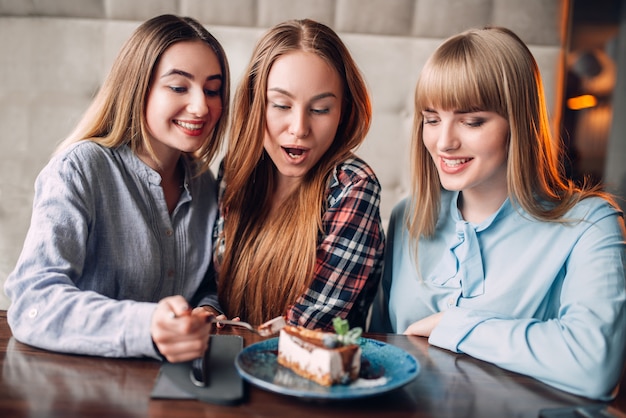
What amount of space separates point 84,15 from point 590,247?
2.02 meters

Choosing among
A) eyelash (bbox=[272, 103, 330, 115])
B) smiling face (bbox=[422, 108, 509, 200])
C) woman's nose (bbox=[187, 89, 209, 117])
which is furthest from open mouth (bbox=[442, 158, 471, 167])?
woman's nose (bbox=[187, 89, 209, 117])

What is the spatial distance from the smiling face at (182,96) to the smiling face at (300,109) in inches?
6.7

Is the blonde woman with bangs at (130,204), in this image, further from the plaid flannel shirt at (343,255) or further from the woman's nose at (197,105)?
the plaid flannel shirt at (343,255)

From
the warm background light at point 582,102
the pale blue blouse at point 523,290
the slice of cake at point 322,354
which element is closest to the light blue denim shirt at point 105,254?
the slice of cake at point 322,354

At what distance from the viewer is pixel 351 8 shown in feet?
7.64

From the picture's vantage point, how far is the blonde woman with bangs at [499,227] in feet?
3.83

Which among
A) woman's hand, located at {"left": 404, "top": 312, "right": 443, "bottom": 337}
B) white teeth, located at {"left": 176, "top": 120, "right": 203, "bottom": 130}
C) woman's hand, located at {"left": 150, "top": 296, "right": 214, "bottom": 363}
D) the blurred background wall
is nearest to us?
woman's hand, located at {"left": 150, "top": 296, "right": 214, "bottom": 363}

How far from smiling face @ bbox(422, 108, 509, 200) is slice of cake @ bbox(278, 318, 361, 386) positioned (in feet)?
1.77

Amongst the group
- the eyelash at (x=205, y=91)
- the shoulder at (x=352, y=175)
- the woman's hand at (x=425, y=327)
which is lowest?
the woman's hand at (x=425, y=327)

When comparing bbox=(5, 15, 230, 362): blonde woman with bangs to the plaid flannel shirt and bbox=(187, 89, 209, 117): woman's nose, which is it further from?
the plaid flannel shirt

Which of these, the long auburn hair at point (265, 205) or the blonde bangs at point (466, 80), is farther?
the long auburn hair at point (265, 205)

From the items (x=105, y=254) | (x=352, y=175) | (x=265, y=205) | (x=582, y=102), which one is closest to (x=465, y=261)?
(x=352, y=175)

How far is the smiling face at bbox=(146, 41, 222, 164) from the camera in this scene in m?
1.49

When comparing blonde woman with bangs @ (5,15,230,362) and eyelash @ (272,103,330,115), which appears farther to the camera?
eyelash @ (272,103,330,115)
